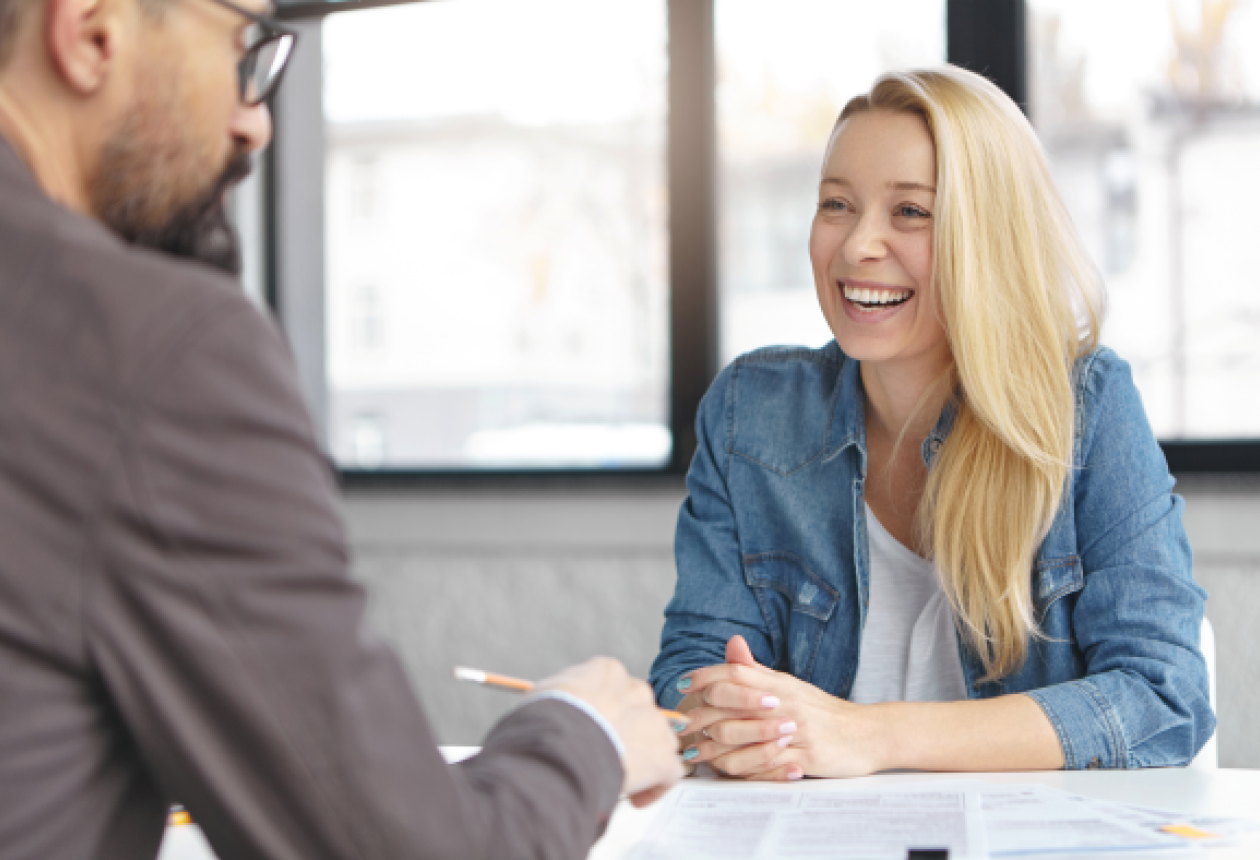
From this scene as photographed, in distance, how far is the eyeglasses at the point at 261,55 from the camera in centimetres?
71

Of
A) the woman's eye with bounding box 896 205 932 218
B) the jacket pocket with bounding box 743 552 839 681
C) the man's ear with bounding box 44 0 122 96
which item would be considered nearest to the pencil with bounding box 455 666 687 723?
the man's ear with bounding box 44 0 122 96

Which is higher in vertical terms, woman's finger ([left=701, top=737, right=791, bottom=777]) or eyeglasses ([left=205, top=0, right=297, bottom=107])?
eyeglasses ([left=205, top=0, right=297, bottom=107])

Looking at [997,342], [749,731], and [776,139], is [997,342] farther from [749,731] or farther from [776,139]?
[776,139]

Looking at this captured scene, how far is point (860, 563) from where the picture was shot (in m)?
1.46

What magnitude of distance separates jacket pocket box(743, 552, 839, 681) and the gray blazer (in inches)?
37.2

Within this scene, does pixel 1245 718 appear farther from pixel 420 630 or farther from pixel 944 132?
pixel 420 630

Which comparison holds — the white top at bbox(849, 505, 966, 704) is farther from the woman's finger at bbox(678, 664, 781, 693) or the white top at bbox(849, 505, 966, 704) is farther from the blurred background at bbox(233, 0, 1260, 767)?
the blurred background at bbox(233, 0, 1260, 767)

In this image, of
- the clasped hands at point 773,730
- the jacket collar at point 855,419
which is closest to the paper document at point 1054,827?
the clasped hands at point 773,730

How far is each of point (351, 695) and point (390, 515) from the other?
2.37 m

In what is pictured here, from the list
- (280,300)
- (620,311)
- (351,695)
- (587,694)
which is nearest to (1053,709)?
(587,694)

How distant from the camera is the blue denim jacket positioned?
1.22m

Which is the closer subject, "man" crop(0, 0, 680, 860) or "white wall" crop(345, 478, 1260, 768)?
"man" crop(0, 0, 680, 860)

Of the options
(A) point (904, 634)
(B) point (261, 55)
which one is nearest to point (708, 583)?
(A) point (904, 634)

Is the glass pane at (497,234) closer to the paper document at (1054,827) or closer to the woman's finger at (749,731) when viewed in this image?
the woman's finger at (749,731)
